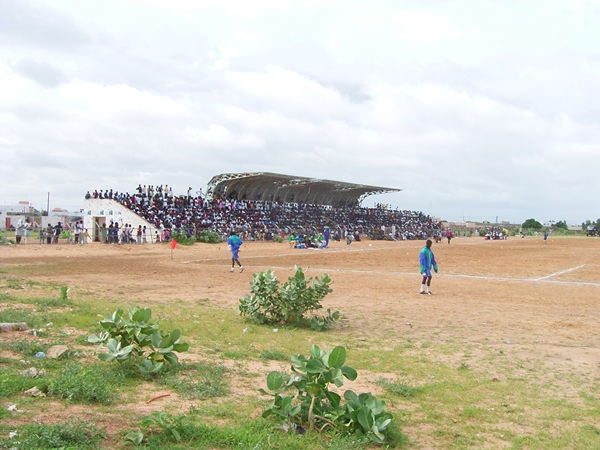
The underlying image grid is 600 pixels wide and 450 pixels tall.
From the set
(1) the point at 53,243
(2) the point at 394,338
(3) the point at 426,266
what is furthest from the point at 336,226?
(2) the point at 394,338

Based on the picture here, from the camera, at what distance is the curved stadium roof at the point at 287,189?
5634 centimetres

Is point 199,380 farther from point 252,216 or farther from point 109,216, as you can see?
point 252,216

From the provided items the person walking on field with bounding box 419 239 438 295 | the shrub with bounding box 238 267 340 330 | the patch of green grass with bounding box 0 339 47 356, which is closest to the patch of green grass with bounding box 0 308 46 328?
the patch of green grass with bounding box 0 339 47 356

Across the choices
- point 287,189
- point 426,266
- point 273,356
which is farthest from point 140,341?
point 287,189

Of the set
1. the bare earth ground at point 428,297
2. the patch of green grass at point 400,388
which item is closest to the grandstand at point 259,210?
the bare earth ground at point 428,297

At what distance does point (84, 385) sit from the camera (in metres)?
5.68

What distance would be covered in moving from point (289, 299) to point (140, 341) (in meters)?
4.06

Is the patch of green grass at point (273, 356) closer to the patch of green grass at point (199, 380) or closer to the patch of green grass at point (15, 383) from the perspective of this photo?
the patch of green grass at point (199, 380)

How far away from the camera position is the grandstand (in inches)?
1623

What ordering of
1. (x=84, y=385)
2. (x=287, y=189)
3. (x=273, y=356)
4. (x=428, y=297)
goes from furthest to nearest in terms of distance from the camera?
(x=287, y=189)
(x=428, y=297)
(x=273, y=356)
(x=84, y=385)

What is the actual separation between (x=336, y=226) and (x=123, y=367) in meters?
54.7

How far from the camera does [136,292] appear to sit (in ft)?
49.5

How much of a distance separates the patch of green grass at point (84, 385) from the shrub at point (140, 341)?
37cm

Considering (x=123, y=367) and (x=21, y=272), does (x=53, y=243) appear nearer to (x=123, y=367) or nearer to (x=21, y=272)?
(x=21, y=272)
